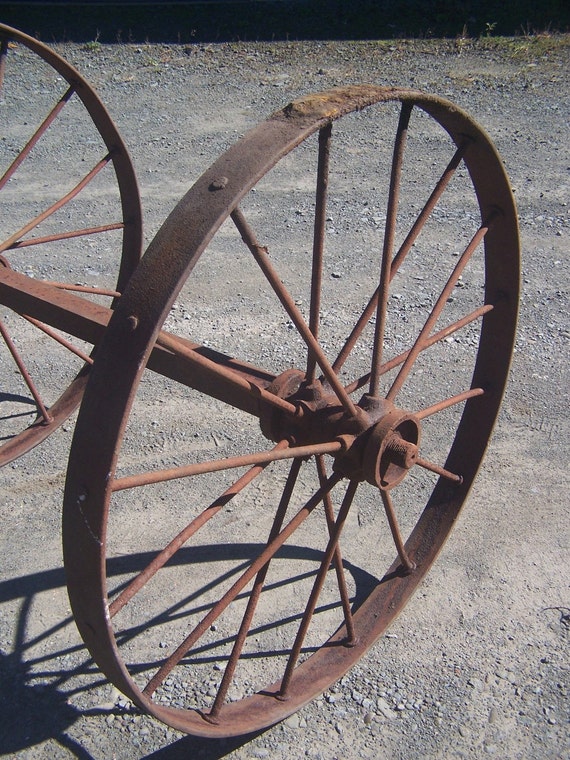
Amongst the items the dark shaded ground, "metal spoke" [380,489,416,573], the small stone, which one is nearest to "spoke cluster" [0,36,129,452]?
"metal spoke" [380,489,416,573]

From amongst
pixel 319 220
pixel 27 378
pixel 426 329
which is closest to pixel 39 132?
pixel 27 378

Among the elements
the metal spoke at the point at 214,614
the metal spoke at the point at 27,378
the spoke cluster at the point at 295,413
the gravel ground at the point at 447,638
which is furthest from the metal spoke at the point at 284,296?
the metal spoke at the point at 27,378

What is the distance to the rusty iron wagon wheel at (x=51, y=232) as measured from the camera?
3.14m

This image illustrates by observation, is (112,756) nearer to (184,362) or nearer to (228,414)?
(184,362)

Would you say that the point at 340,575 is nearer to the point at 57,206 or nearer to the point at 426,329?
the point at 426,329

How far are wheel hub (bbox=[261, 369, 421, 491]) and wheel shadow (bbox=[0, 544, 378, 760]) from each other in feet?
2.63

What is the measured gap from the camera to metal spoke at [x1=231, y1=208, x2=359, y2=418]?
2002mm

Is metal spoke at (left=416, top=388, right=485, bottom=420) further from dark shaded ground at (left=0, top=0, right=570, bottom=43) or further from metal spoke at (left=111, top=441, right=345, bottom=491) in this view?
dark shaded ground at (left=0, top=0, right=570, bottom=43)

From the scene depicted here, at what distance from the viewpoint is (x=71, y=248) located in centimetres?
532

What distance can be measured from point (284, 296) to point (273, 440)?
52 cm

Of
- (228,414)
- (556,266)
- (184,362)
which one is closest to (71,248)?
(228,414)

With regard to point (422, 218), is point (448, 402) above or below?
below

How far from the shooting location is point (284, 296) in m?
2.11

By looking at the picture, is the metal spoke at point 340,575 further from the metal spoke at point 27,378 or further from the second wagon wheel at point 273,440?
the metal spoke at point 27,378
